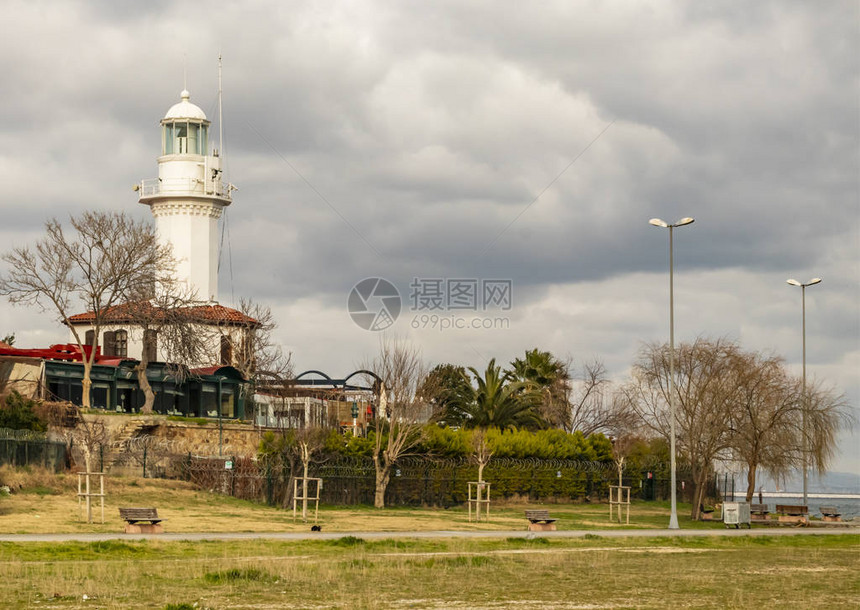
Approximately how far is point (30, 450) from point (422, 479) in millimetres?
17979

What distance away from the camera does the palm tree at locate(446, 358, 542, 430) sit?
6406 cm

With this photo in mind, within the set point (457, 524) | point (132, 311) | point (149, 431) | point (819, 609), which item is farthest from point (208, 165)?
point (819, 609)

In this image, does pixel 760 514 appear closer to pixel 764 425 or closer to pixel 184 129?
pixel 764 425

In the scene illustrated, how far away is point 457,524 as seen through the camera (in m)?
40.9

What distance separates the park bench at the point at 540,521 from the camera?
122 feet

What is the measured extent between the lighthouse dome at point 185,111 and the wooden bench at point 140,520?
46.4 meters

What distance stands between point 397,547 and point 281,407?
42514mm

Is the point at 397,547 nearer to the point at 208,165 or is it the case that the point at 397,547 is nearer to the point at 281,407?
the point at 281,407

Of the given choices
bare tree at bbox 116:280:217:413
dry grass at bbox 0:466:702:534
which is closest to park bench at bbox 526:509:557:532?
dry grass at bbox 0:466:702:534

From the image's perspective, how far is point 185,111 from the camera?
74.4 m

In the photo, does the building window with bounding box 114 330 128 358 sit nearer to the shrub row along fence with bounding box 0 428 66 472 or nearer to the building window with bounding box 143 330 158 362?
the building window with bounding box 143 330 158 362

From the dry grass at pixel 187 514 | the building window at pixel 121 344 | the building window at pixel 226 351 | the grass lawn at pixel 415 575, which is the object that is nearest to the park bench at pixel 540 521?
the dry grass at pixel 187 514

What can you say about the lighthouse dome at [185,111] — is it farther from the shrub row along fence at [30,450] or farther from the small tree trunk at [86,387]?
→ the shrub row along fence at [30,450]

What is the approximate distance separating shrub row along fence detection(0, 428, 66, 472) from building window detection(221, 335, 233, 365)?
91.8 feet
